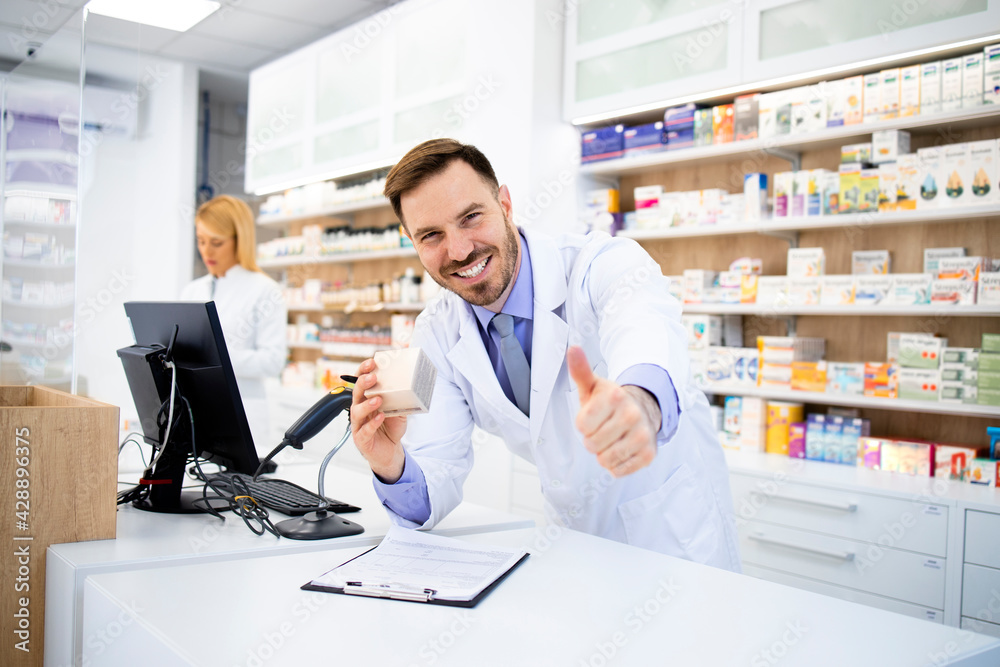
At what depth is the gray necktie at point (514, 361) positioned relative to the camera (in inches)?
66.4

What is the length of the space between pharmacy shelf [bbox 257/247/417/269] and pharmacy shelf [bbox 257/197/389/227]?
0.31 meters

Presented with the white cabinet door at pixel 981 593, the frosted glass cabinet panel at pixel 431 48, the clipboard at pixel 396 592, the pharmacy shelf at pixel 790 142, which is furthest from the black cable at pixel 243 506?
the frosted glass cabinet panel at pixel 431 48

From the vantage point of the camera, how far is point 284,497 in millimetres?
1751

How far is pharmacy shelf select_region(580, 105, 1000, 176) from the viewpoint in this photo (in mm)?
2727

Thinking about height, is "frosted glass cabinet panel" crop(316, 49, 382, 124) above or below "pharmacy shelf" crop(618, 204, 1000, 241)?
above

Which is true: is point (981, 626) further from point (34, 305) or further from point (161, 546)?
point (34, 305)

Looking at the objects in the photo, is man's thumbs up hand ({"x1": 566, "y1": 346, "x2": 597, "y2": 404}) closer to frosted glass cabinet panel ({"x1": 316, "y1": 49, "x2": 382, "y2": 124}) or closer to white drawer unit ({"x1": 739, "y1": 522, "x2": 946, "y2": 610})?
white drawer unit ({"x1": 739, "y1": 522, "x2": 946, "y2": 610})

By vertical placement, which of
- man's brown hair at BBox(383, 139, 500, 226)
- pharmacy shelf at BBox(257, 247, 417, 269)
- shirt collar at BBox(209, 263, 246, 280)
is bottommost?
shirt collar at BBox(209, 263, 246, 280)

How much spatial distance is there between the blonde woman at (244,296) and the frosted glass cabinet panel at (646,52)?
1.78 metres

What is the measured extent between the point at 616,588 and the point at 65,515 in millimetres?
999

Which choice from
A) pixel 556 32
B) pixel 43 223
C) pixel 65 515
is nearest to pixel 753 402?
pixel 556 32

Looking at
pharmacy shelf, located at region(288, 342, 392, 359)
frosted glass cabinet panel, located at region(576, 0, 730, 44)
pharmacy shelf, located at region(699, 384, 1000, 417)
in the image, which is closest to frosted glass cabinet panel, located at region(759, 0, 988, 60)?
frosted glass cabinet panel, located at region(576, 0, 730, 44)

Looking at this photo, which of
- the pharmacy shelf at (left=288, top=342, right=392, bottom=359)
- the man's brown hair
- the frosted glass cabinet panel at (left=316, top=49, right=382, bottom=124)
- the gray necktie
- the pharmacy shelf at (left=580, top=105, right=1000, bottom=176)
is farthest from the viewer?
the pharmacy shelf at (left=288, top=342, right=392, bottom=359)

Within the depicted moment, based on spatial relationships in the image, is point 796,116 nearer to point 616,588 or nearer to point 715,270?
point 715,270
